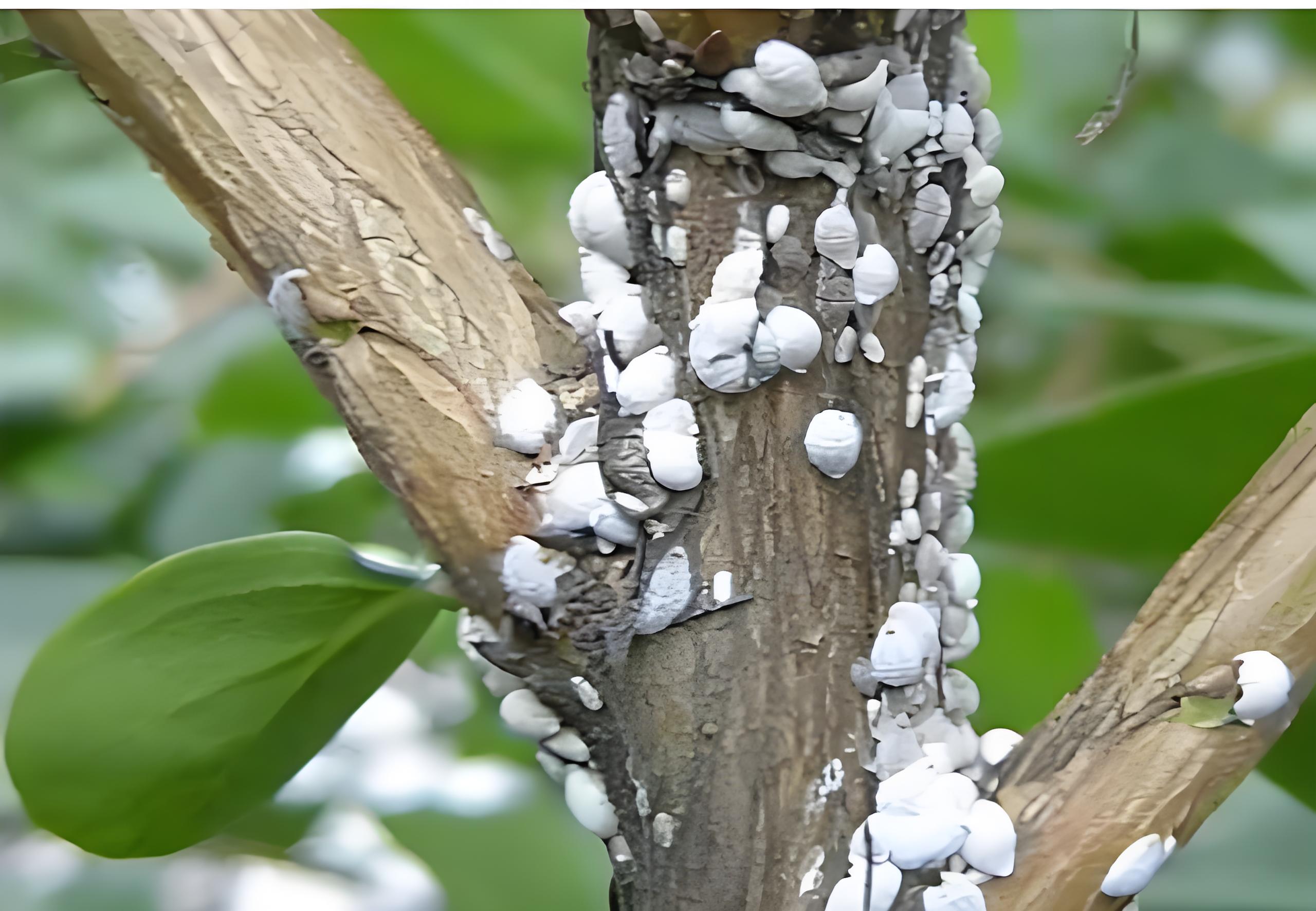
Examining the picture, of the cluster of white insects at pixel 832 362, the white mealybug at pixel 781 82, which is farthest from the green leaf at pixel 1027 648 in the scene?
the white mealybug at pixel 781 82

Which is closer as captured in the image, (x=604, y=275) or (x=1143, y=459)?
(x=604, y=275)

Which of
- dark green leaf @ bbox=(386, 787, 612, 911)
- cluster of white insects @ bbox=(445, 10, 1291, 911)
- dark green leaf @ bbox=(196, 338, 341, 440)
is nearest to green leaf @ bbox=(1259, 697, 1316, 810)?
cluster of white insects @ bbox=(445, 10, 1291, 911)

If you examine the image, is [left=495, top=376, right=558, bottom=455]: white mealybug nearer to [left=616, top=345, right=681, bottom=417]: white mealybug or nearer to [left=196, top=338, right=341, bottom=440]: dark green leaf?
[left=616, top=345, right=681, bottom=417]: white mealybug

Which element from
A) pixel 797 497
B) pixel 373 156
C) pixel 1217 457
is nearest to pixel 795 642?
pixel 797 497

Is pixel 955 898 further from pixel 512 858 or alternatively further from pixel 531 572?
pixel 512 858

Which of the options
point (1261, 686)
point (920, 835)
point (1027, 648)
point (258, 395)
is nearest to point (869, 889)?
point (920, 835)

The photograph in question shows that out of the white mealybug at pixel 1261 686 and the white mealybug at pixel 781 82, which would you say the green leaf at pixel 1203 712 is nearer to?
the white mealybug at pixel 1261 686

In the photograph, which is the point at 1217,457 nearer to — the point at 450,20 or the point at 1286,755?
the point at 1286,755
